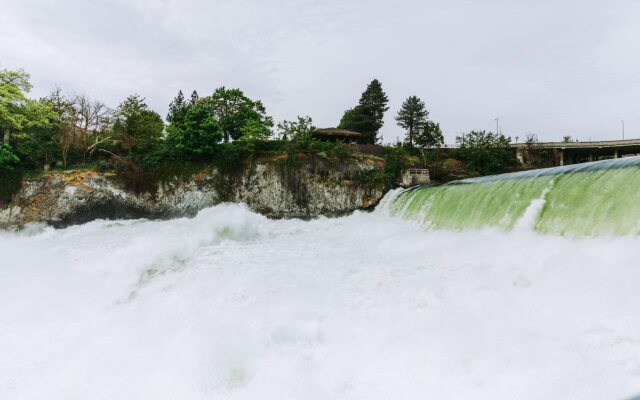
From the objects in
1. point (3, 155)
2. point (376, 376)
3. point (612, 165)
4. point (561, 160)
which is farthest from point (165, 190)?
point (561, 160)

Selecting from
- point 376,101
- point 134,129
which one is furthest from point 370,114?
point 134,129

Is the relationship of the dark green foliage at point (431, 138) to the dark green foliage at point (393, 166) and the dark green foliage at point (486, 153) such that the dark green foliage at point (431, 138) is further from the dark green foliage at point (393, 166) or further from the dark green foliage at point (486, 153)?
the dark green foliage at point (393, 166)

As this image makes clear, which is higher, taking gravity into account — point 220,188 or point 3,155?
point 3,155

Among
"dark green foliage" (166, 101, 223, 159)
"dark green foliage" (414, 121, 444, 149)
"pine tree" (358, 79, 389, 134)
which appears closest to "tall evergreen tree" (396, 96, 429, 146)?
"pine tree" (358, 79, 389, 134)

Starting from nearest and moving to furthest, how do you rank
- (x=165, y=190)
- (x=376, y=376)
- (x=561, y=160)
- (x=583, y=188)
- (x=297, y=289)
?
(x=376, y=376) < (x=297, y=289) < (x=583, y=188) < (x=165, y=190) < (x=561, y=160)

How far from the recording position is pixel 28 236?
15062 millimetres

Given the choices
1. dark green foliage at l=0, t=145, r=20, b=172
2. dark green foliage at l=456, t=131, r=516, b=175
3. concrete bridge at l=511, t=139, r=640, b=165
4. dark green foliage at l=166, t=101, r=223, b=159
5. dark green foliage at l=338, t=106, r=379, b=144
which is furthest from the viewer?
dark green foliage at l=338, t=106, r=379, b=144

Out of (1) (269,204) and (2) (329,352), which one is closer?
(2) (329,352)

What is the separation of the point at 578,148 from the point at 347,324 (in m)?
34.6

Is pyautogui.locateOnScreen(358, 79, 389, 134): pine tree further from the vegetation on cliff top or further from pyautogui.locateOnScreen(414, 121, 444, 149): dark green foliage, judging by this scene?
the vegetation on cliff top

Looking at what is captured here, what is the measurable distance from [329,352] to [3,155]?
2188cm

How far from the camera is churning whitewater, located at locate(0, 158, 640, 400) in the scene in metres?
2.79

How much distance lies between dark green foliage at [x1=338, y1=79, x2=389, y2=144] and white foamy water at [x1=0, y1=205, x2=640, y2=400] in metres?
34.9

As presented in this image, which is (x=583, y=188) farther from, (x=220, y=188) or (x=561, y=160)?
(x=561, y=160)
